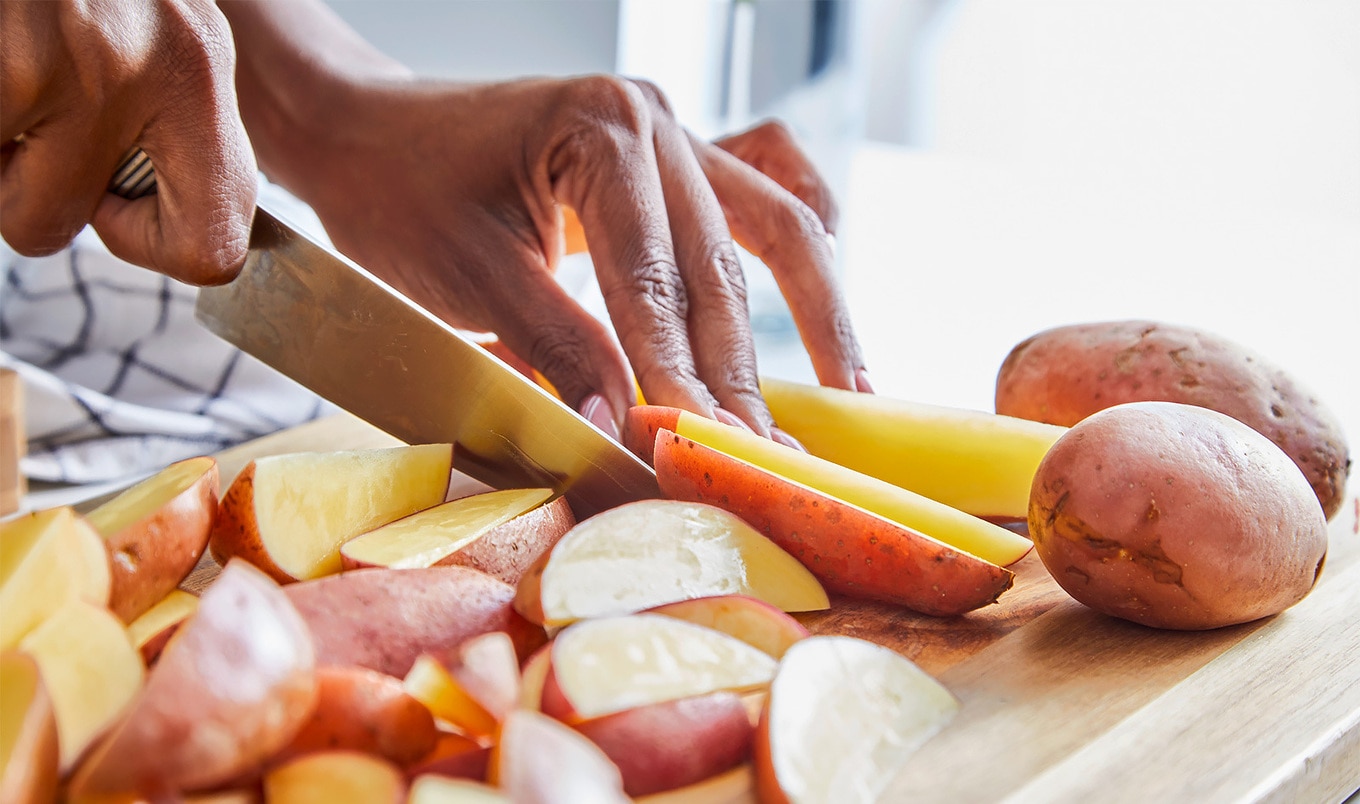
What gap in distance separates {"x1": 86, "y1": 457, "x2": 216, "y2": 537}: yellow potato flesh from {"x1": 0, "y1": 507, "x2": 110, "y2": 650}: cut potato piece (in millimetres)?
88

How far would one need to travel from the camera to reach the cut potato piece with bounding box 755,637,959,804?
50 centimetres

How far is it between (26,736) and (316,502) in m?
0.37

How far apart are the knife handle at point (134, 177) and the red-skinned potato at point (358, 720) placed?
0.62m

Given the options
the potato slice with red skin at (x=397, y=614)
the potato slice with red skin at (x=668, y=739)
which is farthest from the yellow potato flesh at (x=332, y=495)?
the potato slice with red skin at (x=668, y=739)

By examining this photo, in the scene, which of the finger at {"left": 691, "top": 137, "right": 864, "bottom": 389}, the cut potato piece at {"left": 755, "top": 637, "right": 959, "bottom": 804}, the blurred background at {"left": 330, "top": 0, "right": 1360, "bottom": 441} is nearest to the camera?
the cut potato piece at {"left": 755, "top": 637, "right": 959, "bottom": 804}

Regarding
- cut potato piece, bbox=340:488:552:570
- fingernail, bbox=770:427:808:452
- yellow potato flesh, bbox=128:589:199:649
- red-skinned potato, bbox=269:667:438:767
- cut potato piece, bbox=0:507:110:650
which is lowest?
fingernail, bbox=770:427:808:452

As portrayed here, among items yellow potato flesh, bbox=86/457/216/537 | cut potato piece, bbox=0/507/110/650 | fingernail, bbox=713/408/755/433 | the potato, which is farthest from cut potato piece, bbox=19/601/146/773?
the potato

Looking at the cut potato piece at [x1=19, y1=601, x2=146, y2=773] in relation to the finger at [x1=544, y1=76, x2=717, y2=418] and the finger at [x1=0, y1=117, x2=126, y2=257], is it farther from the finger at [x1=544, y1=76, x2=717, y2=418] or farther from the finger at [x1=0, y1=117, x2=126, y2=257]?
the finger at [x1=544, y1=76, x2=717, y2=418]

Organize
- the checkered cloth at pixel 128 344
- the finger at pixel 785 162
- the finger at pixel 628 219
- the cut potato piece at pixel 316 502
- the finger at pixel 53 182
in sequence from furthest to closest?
the checkered cloth at pixel 128 344
the finger at pixel 785 162
the finger at pixel 628 219
the finger at pixel 53 182
the cut potato piece at pixel 316 502

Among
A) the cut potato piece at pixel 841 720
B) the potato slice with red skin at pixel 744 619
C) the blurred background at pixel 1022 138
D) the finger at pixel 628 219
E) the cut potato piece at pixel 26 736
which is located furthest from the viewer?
the blurred background at pixel 1022 138

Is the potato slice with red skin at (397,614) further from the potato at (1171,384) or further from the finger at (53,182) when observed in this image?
the potato at (1171,384)

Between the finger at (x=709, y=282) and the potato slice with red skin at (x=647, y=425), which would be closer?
the potato slice with red skin at (x=647, y=425)

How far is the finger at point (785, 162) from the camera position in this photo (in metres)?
1.79

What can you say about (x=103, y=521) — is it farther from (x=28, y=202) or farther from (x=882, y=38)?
(x=882, y=38)
